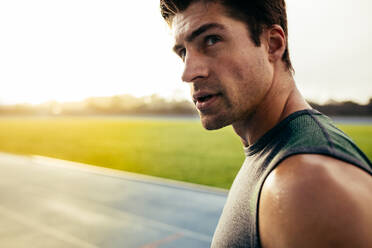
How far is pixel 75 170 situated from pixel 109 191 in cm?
450

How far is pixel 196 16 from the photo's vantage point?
1.35m

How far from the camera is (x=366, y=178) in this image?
0.91m

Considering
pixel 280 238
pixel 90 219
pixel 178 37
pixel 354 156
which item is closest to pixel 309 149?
pixel 354 156

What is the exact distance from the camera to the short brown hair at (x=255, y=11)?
1.32 meters

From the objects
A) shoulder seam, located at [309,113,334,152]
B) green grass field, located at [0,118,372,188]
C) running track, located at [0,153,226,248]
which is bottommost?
green grass field, located at [0,118,372,188]

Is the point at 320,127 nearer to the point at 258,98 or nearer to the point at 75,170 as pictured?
the point at 258,98

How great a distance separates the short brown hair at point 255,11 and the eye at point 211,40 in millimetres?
108

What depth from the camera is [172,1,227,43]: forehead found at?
51.9 inches

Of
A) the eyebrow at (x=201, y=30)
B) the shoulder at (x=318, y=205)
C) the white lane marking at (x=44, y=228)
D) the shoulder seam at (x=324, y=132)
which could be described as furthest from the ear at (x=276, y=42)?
the white lane marking at (x=44, y=228)

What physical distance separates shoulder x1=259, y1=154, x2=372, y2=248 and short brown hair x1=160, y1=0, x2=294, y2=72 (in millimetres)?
678

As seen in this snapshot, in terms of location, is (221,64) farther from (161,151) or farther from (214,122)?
(161,151)

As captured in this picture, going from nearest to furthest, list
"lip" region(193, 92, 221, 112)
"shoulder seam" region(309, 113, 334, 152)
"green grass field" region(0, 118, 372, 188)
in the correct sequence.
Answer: "shoulder seam" region(309, 113, 334, 152) → "lip" region(193, 92, 221, 112) → "green grass field" region(0, 118, 372, 188)

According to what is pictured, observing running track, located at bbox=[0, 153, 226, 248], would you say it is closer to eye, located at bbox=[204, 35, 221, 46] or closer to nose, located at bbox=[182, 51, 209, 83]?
nose, located at bbox=[182, 51, 209, 83]

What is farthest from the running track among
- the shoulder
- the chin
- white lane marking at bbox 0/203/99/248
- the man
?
the shoulder
